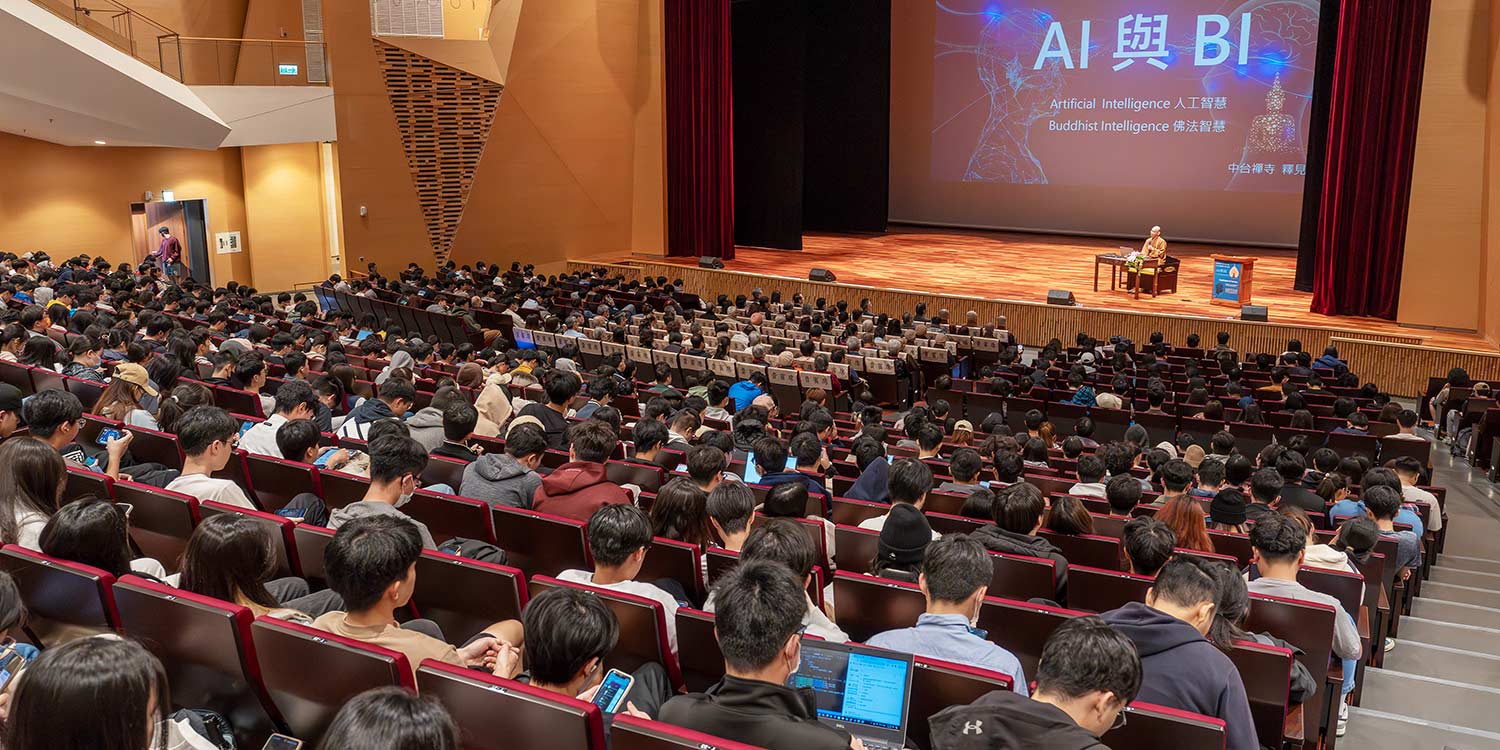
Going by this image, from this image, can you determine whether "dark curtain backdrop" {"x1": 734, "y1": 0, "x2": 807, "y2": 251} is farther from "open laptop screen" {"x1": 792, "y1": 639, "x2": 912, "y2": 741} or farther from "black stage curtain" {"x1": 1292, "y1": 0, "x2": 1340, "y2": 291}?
"open laptop screen" {"x1": 792, "y1": 639, "x2": 912, "y2": 741}

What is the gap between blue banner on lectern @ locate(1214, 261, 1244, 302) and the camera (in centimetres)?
1574

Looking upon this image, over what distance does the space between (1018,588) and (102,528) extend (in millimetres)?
3156

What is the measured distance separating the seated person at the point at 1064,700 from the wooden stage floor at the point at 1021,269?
510 inches

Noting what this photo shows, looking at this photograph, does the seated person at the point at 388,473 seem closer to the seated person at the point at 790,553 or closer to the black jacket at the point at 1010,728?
the seated person at the point at 790,553

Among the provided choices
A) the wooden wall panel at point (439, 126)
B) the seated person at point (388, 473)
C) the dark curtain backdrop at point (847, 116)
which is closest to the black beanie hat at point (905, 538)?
the seated person at point (388, 473)

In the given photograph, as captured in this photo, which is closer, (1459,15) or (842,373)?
(842,373)

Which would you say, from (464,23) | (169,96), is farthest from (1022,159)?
(169,96)

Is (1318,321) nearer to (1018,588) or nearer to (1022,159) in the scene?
(1022,159)

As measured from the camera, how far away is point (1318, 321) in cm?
1494

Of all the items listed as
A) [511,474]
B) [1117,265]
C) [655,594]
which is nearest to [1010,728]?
[655,594]

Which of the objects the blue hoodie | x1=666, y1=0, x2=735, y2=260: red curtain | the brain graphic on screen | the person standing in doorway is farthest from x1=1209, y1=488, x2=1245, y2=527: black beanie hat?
the brain graphic on screen

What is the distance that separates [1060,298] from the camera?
15.7 meters

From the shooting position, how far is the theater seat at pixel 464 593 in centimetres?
351

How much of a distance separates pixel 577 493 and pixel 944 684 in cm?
218
